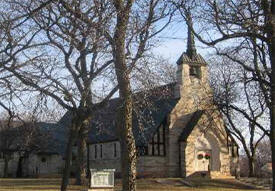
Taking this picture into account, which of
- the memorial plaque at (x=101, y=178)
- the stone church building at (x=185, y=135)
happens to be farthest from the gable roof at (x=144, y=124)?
the memorial plaque at (x=101, y=178)

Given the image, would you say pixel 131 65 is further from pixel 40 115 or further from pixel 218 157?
pixel 218 157

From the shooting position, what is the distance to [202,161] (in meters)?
45.7

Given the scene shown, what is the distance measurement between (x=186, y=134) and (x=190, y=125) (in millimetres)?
1020

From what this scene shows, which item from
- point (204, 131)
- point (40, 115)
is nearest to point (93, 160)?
point (204, 131)

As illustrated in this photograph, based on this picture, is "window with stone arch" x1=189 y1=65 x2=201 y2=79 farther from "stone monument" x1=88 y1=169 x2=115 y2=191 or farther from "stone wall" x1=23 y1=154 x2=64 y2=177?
"stone monument" x1=88 y1=169 x2=115 y2=191

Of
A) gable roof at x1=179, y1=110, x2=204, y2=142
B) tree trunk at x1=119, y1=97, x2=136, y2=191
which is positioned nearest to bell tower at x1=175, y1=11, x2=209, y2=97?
gable roof at x1=179, y1=110, x2=204, y2=142

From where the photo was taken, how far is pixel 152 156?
44344 mm

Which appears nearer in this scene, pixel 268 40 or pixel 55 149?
pixel 268 40

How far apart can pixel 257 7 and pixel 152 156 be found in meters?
27.4

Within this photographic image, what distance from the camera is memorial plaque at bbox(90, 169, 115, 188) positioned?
85.8ft

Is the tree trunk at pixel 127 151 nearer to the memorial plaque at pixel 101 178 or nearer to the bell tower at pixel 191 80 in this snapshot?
the memorial plaque at pixel 101 178

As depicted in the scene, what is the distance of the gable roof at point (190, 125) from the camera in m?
44.7

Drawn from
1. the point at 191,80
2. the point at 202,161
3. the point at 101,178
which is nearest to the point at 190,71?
the point at 191,80

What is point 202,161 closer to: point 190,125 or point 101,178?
point 190,125
